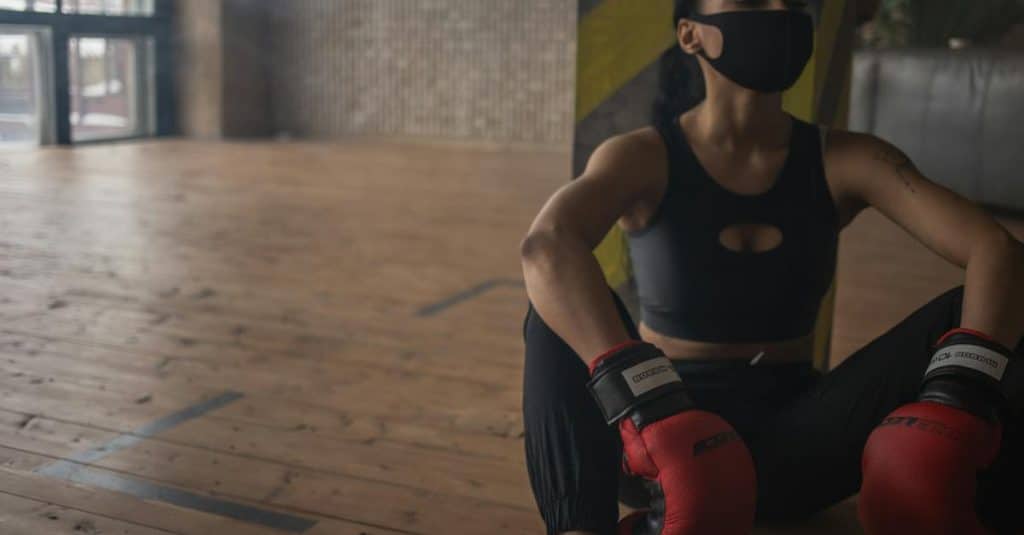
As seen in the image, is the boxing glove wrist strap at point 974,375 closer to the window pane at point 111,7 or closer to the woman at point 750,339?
the woman at point 750,339

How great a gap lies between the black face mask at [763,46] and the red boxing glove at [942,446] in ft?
1.42

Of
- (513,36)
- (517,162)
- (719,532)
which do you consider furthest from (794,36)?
(513,36)

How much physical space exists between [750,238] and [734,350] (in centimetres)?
16

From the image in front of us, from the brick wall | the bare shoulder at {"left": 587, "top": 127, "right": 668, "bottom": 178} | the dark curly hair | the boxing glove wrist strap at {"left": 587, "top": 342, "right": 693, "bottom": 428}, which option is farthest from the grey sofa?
the boxing glove wrist strap at {"left": 587, "top": 342, "right": 693, "bottom": 428}

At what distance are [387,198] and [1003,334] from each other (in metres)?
4.39

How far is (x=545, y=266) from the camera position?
4.83 ft

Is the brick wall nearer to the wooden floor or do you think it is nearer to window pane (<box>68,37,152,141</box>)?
window pane (<box>68,37,152,141</box>)

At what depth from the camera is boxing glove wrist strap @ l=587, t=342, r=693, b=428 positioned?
4.38 feet

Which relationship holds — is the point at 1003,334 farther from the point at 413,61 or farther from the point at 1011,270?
the point at 413,61

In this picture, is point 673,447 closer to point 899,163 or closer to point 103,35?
point 899,163

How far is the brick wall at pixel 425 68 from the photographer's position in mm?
8344

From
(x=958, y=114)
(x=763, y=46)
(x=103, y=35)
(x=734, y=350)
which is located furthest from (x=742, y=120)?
(x=103, y=35)

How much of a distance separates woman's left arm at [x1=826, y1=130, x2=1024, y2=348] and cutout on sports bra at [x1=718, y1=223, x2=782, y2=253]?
0.39 ft

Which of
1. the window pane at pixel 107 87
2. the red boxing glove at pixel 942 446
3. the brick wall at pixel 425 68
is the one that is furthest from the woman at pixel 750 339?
the window pane at pixel 107 87
